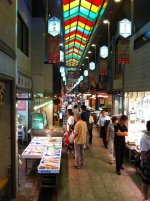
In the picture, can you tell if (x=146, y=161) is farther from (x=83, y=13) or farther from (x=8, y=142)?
(x=83, y=13)

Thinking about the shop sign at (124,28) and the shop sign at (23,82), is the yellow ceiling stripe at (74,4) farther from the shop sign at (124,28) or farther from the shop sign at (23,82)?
the shop sign at (23,82)

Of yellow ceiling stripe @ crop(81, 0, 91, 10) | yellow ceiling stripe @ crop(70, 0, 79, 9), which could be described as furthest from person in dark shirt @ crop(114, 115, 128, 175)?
yellow ceiling stripe @ crop(70, 0, 79, 9)

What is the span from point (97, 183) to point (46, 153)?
6.09 ft

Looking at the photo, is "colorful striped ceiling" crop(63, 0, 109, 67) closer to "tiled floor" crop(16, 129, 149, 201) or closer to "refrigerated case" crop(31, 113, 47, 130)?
"refrigerated case" crop(31, 113, 47, 130)

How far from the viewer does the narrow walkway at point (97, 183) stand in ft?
25.8

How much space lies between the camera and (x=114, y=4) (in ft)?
51.2

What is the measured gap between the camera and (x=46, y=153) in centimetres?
A: 964

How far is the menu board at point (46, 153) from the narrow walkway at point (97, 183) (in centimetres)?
71

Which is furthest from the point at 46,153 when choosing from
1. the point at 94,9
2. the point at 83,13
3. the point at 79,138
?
the point at 83,13

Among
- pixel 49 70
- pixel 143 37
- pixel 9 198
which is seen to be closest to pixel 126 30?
pixel 143 37

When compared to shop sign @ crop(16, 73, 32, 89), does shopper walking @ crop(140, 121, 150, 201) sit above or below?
below

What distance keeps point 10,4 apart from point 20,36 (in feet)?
23.1

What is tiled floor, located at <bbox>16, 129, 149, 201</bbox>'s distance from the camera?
7809 mm

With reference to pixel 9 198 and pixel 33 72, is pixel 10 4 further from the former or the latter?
pixel 33 72
